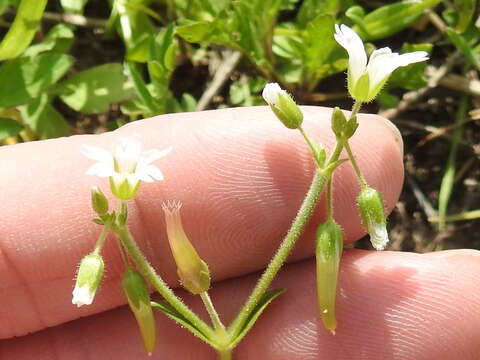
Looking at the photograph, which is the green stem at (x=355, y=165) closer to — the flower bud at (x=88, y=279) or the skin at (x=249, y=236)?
the skin at (x=249, y=236)

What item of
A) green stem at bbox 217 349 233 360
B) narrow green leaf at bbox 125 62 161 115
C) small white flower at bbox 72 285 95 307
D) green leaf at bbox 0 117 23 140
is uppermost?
narrow green leaf at bbox 125 62 161 115

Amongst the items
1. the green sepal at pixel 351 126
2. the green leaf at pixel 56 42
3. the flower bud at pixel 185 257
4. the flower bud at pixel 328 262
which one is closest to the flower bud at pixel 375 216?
the flower bud at pixel 328 262

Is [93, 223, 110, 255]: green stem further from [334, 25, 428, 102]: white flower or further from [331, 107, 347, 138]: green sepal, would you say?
[334, 25, 428, 102]: white flower

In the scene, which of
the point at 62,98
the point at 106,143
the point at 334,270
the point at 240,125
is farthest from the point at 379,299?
the point at 62,98

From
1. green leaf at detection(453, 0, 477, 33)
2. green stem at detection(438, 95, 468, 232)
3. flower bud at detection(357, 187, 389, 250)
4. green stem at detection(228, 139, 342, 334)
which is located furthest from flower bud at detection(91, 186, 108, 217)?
green leaf at detection(453, 0, 477, 33)

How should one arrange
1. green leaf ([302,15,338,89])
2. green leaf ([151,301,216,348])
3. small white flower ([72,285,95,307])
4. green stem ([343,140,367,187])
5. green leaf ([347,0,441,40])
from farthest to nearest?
1. green leaf ([347,0,441,40])
2. green leaf ([302,15,338,89])
3. green leaf ([151,301,216,348])
4. green stem ([343,140,367,187])
5. small white flower ([72,285,95,307])

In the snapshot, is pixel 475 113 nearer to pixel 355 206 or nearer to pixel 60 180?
pixel 355 206

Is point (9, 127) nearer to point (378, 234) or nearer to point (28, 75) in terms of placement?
point (28, 75)
